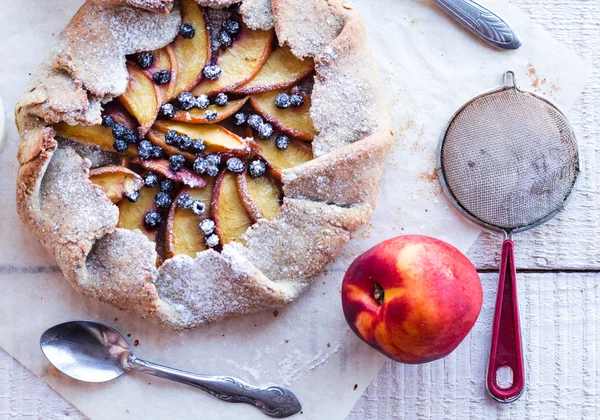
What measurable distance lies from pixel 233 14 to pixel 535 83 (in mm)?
1170

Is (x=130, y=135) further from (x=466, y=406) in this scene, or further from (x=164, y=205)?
(x=466, y=406)

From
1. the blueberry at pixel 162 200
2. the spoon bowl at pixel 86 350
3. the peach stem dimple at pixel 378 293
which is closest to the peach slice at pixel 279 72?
the blueberry at pixel 162 200

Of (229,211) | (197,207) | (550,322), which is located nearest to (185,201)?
(197,207)

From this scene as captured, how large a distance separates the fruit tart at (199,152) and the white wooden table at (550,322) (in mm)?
584

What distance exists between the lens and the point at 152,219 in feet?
6.89

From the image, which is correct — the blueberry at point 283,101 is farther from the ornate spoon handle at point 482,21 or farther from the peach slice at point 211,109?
the ornate spoon handle at point 482,21

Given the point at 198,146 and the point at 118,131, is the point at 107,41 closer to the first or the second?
the point at 118,131

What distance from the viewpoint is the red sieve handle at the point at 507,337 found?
7.45 ft

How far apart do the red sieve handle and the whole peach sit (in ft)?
0.75

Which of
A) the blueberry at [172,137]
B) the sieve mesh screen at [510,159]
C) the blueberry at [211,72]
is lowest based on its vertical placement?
the sieve mesh screen at [510,159]

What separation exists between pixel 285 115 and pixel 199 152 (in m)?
0.33

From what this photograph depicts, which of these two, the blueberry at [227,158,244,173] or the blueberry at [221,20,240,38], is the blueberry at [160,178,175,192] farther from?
the blueberry at [221,20,240,38]

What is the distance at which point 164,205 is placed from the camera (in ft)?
6.92

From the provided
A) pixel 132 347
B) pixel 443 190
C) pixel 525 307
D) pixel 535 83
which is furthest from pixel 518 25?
pixel 132 347
